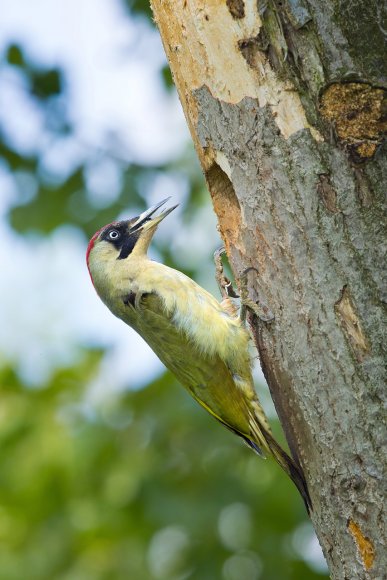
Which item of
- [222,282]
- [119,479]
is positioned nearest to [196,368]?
[222,282]

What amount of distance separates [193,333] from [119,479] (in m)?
2.26

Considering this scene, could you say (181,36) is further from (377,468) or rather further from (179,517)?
(179,517)

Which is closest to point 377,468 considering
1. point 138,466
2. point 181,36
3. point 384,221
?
point 384,221

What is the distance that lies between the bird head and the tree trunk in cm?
203

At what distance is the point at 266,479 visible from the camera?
256 inches

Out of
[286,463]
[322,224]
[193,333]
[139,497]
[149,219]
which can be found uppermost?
[322,224]

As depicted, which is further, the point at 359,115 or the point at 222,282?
the point at 222,282

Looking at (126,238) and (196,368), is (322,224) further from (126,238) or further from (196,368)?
(126,238)

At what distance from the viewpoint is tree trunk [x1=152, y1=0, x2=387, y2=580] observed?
8.91ft

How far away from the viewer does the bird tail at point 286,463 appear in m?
3.14

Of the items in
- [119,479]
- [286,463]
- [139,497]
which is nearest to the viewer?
[286,463]

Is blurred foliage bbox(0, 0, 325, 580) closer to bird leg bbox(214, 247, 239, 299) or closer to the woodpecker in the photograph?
the woodpecker

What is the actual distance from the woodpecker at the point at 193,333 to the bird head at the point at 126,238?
2 cm

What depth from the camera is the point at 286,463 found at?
3771 mm
